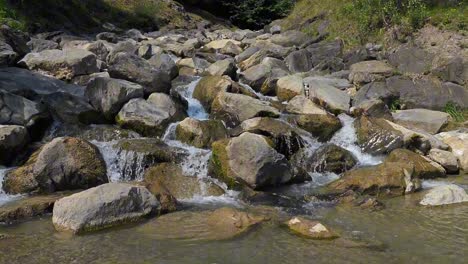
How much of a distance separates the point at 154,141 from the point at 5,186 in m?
3.83

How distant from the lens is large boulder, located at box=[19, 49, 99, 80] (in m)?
17.3

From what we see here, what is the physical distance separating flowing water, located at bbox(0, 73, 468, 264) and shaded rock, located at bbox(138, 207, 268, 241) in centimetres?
7

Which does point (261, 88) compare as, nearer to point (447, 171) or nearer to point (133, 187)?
point (447, 171)

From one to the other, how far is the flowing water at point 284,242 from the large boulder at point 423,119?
5.22 metres

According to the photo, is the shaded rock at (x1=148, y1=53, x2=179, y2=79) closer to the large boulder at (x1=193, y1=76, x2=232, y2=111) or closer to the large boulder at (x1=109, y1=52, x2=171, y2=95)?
the large boulder at (x1=109, y1=52, x2=171, y2=95)

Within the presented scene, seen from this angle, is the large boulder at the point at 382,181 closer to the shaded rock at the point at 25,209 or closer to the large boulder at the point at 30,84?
the shaded rock at the point at 25,209

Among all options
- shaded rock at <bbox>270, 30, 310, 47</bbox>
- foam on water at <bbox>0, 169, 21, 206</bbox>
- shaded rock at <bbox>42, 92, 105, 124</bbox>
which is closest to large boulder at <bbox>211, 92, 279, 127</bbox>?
shaded rock at <bbox>42, 92, 105, 124</bbox>

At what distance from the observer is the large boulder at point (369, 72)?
18.5 metres

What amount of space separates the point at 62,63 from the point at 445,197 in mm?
12992

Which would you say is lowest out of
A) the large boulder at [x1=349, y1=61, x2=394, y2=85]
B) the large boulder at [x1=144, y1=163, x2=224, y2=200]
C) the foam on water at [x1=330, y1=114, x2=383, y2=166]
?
the large boulder at [x1=144, y1=163, x2=224, y2=200]

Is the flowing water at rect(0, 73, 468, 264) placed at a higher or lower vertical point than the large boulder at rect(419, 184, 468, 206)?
lower

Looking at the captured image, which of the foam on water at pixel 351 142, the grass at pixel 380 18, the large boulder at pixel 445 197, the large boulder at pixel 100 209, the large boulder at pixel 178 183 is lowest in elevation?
the large boulder at pixel 178 183

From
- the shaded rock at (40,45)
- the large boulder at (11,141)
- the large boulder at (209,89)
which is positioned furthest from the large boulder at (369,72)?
the shaded rock at (40,45)

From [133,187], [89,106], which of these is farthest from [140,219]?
[89,106]
